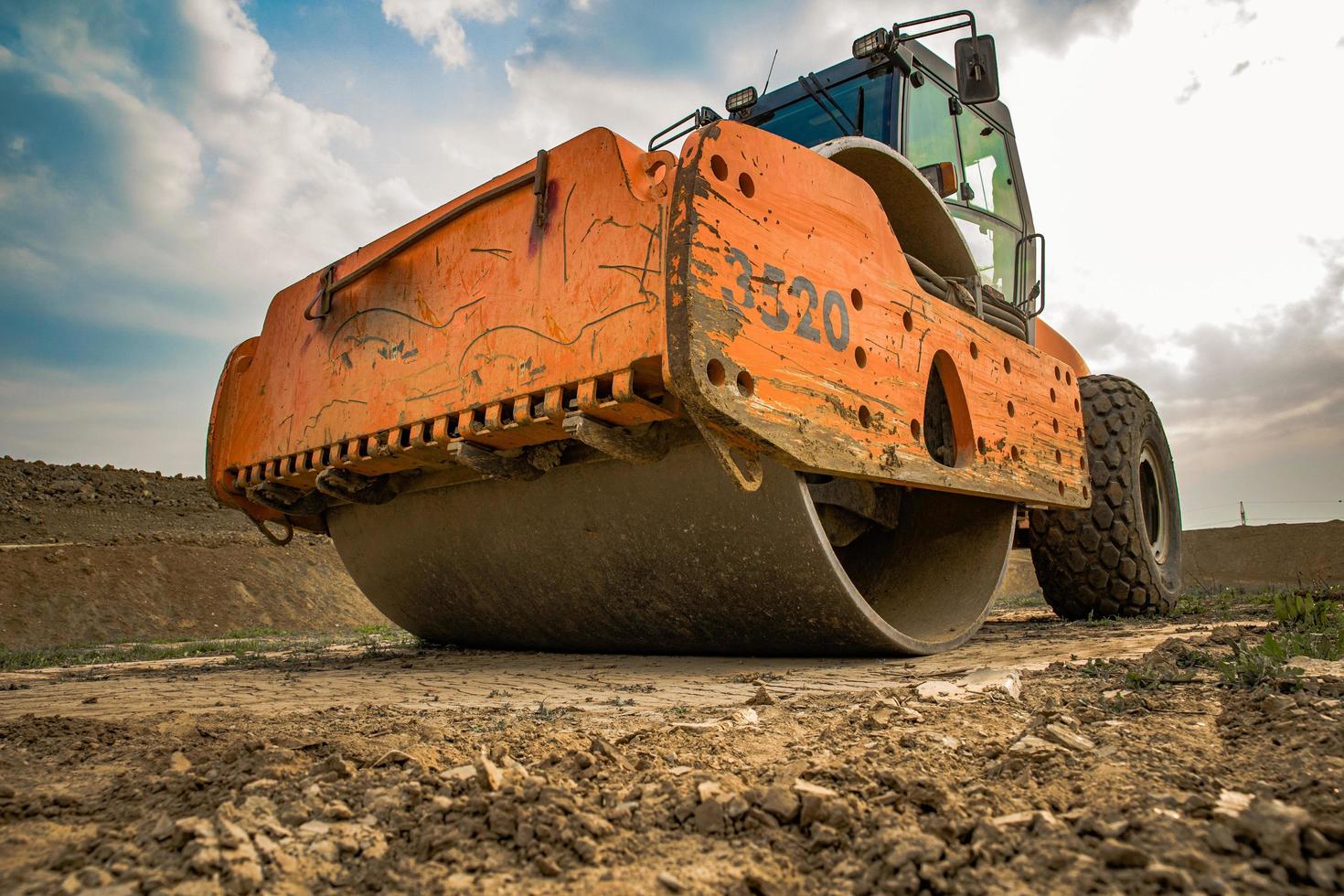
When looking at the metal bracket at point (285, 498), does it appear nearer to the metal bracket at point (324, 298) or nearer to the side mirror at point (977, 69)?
the metal bracket at point (324, 298)

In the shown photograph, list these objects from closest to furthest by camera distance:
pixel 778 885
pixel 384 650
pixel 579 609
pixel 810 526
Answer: pixel 778 885, pixel 810 526, pixel 579 609, pixel 384 650

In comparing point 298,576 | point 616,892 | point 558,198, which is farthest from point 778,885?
point 298,576

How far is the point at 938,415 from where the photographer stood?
11.7ft

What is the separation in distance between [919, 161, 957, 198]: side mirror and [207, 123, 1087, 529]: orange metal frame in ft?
3.22

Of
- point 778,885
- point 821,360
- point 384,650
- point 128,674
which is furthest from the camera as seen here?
point 384,650

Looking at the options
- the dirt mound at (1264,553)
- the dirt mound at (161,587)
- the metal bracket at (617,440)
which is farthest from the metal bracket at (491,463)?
the dirt mound at (1264,553)

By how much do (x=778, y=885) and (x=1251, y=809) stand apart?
571 millimetres

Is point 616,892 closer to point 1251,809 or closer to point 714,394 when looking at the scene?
point 1251,809

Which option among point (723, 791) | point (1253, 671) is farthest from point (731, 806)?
point (1253, 671)

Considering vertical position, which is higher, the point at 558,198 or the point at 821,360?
the point at 558,198

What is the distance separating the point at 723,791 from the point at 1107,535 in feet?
12.5

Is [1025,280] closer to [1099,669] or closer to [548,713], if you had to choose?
[1099,669]

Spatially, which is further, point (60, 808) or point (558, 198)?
point (558, 198)

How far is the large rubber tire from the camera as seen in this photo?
443cm
